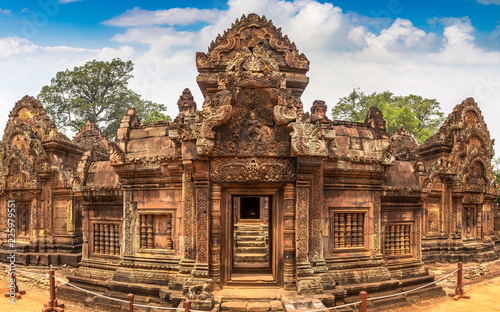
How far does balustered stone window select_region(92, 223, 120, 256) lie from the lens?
1145 centimetres

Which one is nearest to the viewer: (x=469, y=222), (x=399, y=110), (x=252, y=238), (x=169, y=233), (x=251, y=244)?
(x=169, y=233)

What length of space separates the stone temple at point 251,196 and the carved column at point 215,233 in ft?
0.08

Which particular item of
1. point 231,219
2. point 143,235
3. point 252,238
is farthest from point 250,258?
point 231,219

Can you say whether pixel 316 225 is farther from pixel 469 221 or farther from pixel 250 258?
pixel 469 221

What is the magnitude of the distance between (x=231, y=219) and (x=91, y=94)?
2987 centimetres

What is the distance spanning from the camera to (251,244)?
13.9 meters

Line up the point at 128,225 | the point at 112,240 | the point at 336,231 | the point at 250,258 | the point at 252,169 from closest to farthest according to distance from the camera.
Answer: the point at 252,169 → the point at 336,231 → the point at 128,225 → the point at 112,240 → the point at 250,258

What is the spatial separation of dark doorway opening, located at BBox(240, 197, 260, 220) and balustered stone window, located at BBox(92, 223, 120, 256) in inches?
312

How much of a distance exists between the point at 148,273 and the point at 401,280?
6.72 metres

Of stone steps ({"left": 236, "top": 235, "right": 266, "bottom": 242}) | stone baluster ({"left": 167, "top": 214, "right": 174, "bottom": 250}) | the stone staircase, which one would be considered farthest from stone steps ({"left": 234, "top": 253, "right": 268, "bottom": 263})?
stone baluster ({"left": 167, "top": 214, "right": 174, "bottom": 250})

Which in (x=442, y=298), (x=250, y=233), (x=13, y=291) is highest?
(x=250, y=233)

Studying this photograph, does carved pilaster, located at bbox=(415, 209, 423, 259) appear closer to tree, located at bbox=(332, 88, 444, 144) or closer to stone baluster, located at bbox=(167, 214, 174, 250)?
stone baluster, located at bbox=(167, 214, 174, 250)

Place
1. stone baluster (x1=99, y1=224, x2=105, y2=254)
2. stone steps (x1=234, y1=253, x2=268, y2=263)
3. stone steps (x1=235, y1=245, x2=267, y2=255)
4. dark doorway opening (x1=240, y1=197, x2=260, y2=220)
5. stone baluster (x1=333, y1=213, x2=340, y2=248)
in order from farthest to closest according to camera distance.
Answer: dark doorway opening (x1=240, y1=197, x2=260, y2=220)
stone steps (x1=235, y1=245, x2=267, y2=255)
stone steps (x1=234, y1=253, x2=268, y2=263)
stone baluster (x1=99, y1=224, x2=105, y2=254)
stone baluster (x1=333, y1=213, x2=340, y2=248)

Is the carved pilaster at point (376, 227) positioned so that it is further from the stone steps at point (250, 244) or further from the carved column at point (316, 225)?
the stone steps at point (250, 244)
